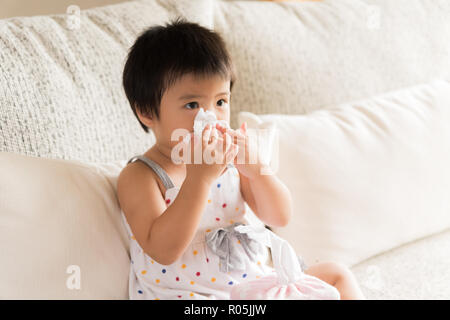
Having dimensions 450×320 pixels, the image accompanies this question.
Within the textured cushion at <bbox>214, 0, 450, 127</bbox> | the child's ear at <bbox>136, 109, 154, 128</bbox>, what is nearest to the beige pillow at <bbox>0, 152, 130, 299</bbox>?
the child's ear at <bbox>136, 109, 154, 128</bbox>

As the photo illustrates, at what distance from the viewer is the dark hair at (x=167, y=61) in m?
0.92

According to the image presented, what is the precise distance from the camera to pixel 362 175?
1201mm

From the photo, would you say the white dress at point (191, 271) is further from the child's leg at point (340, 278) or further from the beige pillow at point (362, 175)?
the beige pillow at point (362, 175)

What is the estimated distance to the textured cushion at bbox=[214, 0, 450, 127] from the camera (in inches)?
53.6

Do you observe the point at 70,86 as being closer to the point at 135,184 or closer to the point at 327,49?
the point at 135,184

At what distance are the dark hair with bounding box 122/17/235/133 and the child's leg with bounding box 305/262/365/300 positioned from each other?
1.35 ft

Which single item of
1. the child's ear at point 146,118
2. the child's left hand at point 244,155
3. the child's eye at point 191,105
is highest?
the child's eye at point 191,105

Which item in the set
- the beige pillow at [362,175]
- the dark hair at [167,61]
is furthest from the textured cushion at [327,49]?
the dark hair at [167,61]

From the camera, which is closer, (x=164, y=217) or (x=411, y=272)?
(x=164, y=217)

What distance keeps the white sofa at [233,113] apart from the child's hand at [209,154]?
0.20 m

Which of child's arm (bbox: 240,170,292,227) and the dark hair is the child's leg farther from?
the dark hair

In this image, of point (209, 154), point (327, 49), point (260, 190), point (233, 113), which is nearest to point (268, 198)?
point (260, 190)

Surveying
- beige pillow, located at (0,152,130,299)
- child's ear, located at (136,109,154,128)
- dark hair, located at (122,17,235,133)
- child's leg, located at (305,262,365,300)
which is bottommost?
child's leg, located at (305,262,365,300)

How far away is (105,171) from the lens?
3.28 ft
